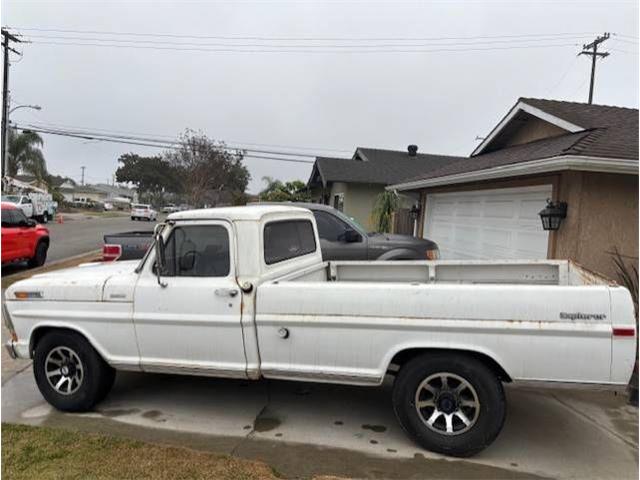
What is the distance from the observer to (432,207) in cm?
1259

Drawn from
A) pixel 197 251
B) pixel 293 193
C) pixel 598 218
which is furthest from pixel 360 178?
pixel 197 251

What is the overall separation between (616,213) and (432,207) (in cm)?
→ 565

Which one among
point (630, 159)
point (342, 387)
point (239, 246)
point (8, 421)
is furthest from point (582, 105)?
point (8, 421)

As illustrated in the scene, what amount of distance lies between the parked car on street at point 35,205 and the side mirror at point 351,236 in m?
25.3

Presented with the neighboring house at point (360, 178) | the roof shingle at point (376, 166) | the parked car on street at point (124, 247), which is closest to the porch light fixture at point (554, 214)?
the parked car on street at point (124, 247)

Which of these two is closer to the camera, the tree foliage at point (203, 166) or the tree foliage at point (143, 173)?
the tree foliage at point (203, 166)

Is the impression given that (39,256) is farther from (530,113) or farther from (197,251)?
(530,113)

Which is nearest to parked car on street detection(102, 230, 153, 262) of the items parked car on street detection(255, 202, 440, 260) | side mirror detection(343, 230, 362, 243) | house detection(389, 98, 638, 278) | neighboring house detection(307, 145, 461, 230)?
parked car on street detection(255, 202, 440, 260)

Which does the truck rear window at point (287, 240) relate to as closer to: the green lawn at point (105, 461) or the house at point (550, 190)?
the green lawn at point (105, 461)

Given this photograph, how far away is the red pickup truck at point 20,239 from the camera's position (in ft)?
37.8

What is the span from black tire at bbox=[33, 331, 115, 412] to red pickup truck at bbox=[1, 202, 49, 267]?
832 centimetres

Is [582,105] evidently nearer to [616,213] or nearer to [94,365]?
[616,213]

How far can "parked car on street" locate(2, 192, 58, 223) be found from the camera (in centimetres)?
2833

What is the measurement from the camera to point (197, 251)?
4164mm
